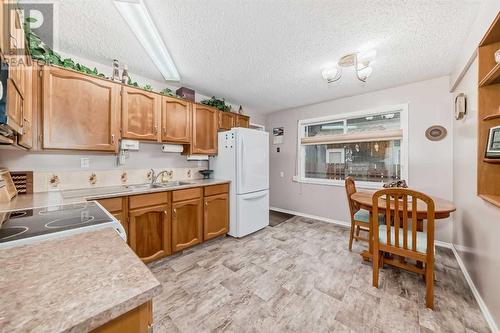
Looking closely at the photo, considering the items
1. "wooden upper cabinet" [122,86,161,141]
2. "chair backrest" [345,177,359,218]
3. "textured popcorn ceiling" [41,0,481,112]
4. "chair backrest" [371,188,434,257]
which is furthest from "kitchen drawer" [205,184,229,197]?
"chair backrest" [371,188,434,257]

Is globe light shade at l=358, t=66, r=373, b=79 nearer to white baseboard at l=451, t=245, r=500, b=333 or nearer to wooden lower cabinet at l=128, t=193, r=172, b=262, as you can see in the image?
white baseboard at l=451, t=245, r=500, b=333

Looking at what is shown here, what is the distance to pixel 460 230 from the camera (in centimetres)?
232

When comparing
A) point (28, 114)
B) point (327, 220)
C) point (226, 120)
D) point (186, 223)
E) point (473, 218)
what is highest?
point (226, 120)

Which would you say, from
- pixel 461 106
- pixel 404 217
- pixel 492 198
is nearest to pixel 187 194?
pixel 404 217

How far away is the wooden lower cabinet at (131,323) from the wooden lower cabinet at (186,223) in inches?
76.8

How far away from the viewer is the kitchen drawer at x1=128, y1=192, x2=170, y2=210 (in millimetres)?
2104

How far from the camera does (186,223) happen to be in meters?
2.59

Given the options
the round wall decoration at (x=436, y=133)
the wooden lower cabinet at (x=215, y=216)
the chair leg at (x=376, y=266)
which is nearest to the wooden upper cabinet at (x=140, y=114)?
the wooden lower cabinet at (x=215, y=216)

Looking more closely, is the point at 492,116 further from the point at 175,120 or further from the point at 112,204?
the point at 112,204

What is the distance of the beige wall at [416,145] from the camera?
8.93ft

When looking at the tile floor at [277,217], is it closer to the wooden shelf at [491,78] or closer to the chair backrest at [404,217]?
the chair backrest at [404,217]

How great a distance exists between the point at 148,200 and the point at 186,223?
0.61 m

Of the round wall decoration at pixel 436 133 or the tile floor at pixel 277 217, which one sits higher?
the round wall decoration at pixel 436 133

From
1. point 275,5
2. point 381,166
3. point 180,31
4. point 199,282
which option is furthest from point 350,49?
point 199,282
